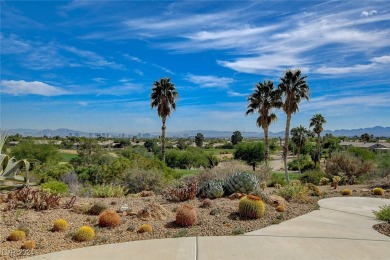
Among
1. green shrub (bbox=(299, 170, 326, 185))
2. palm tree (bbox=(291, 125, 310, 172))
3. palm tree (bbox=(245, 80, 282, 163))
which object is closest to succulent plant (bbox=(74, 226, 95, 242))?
green shrub (bbox=(299, 170, 326, 185))

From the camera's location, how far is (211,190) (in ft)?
48.6

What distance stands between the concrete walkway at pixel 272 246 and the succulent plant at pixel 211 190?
4399mm

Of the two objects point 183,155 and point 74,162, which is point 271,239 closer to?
point 74,162

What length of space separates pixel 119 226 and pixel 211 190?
534 centimetres

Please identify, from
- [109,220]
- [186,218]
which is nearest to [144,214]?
[109,220]

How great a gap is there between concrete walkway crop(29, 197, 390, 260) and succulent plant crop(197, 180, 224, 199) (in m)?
4.40

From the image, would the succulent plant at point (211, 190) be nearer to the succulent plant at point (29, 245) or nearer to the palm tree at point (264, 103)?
the succulent plant at point (29, 245)

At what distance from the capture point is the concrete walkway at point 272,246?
7.71 m

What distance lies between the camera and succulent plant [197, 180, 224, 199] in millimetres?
14797

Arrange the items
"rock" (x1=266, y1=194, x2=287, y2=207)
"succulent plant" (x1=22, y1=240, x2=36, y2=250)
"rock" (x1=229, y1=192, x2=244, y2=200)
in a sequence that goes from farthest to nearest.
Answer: "rock" (x1=229, y1=192, x2=244, y2=200) → "rock" (x1=266, y1=194, x2=287, y2=207) → "succulent plant" (x1=22, y1=240, x2=36, y2=250)

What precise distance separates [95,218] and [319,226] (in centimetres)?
653

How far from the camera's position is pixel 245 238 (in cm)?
907

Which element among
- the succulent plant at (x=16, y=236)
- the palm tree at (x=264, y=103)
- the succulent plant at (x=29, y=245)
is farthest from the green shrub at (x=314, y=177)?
the succulent plant at (x=29, y=245)

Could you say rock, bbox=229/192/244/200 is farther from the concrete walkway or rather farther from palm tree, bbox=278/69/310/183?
palm tree, bbox=278/69/310/183
